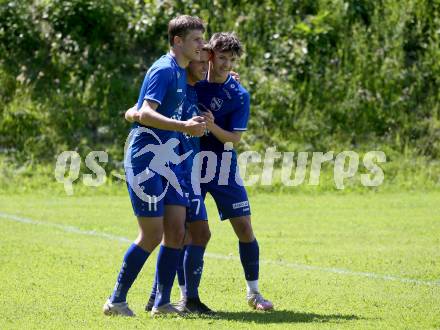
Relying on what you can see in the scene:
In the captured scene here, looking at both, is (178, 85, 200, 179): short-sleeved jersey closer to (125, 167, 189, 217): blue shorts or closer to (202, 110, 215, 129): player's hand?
(202, 110, 215, 129): player's hand

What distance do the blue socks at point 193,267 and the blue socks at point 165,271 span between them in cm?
31

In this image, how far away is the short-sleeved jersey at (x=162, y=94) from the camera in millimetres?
6898

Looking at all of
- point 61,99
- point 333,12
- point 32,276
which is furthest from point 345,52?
point 32,276

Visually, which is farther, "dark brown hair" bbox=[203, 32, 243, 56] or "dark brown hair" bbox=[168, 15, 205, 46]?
"dark brown hair" bbox=[203, 32, 243, 56]

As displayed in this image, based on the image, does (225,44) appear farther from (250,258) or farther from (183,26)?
(250,258)

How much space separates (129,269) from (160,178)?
681 millimetres

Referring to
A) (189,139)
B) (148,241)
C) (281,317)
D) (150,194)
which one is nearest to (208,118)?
(189,139)

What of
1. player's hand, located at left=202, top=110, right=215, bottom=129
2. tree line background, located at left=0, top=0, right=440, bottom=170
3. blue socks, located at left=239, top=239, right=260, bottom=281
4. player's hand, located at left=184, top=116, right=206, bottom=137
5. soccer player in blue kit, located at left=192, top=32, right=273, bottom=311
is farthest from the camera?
tree line background, located at left=0, top=0, right=440, bottom=170

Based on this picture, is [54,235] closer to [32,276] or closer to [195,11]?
[32,276]

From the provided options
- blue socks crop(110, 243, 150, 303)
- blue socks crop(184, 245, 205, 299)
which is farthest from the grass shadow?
blue socks crop(110, 243, 150, 303)

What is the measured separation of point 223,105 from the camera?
25.6ft

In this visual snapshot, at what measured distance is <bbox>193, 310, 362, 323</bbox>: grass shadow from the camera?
7.09m

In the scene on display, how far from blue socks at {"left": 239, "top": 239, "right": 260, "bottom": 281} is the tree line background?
10.9m

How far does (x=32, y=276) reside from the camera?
917cm
